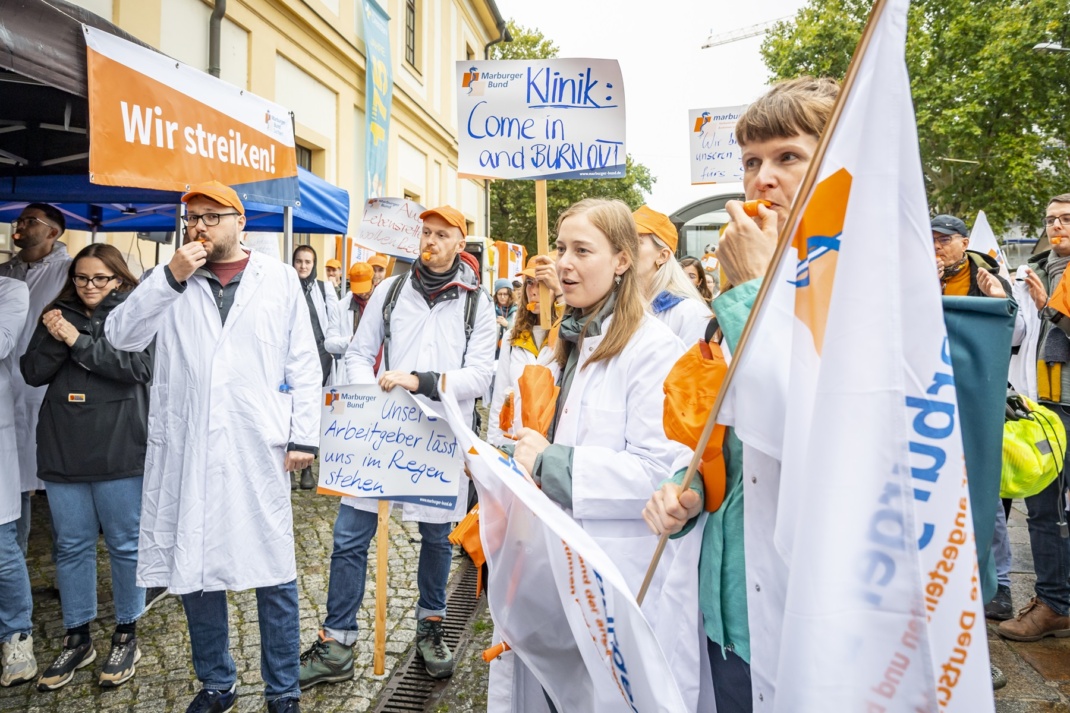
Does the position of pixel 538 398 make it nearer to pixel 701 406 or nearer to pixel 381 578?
pixel 701 406

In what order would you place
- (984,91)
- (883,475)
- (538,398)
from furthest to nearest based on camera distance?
1. (984,91)
2. (538,398)
3. (883,475)

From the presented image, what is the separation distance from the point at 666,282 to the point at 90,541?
10.2 feet

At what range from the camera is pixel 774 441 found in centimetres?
128

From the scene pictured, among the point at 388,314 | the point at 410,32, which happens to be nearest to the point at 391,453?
the point at 388,314

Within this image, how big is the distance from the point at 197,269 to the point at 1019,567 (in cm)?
528

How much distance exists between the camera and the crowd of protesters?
1.57 meters

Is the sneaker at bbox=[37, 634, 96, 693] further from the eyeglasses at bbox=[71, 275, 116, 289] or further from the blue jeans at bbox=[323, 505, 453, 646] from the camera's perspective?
the eyeglasses at bbox=[71, 275, 116, 289]

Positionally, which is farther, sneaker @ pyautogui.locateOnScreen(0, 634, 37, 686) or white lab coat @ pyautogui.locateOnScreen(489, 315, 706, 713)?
sneaker @ pyautogui.locateOnScreen(0, 634, 37, 686)

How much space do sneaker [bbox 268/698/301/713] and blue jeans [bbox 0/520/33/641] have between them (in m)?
1.43

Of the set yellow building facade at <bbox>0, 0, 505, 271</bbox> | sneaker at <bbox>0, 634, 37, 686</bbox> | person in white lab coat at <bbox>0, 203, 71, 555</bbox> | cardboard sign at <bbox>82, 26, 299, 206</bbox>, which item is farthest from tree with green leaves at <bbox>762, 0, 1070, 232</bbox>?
sneaker at <bbox>0, 634, 37, 686</bbox>

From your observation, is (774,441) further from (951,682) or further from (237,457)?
(237,457)

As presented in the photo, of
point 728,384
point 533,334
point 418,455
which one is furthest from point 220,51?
point 728,384

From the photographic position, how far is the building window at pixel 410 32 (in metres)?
16.7

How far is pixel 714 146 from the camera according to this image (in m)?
8.84
